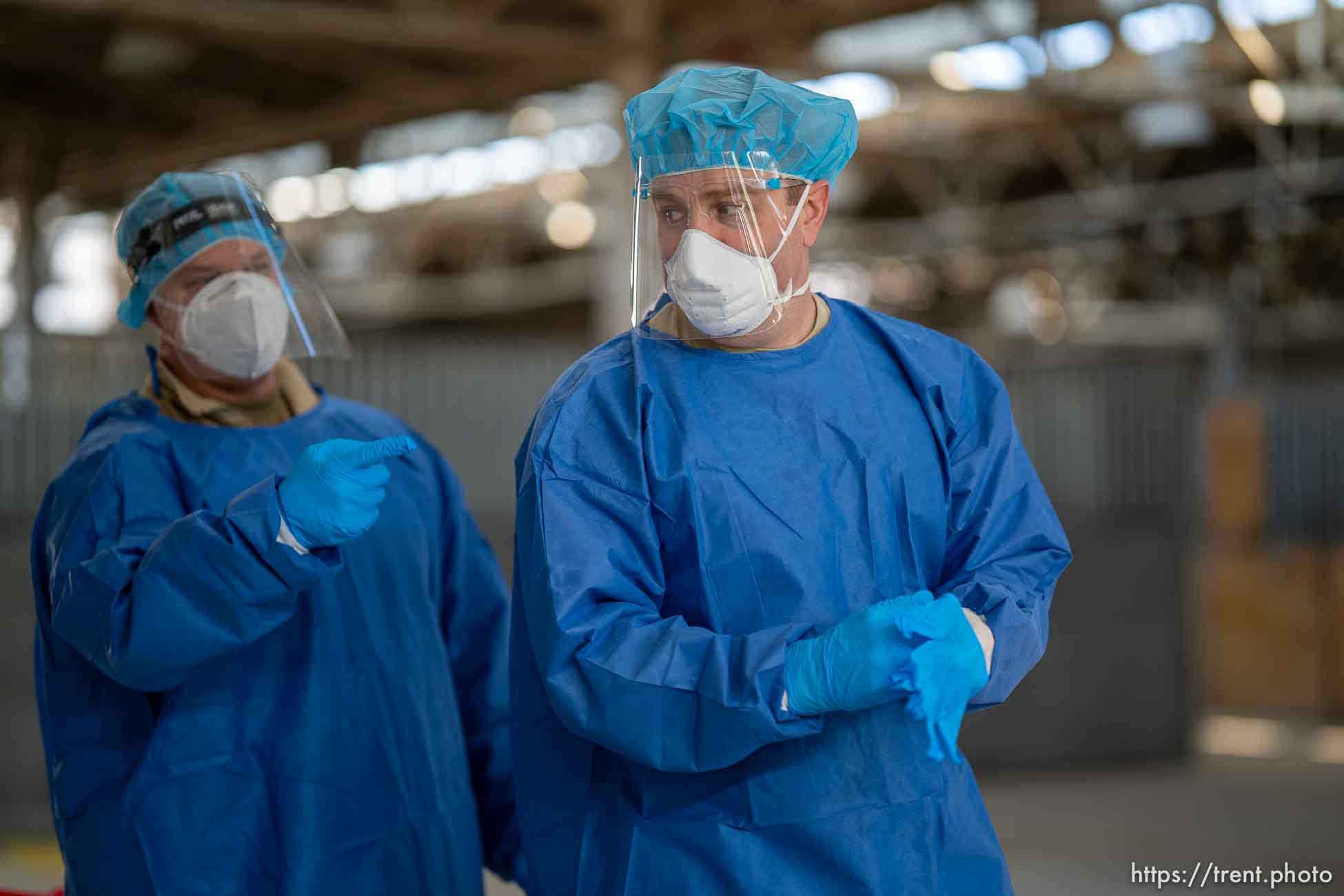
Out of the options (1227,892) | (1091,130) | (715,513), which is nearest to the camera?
(715,513)

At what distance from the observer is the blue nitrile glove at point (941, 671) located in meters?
1.53

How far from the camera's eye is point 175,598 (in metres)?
2.01

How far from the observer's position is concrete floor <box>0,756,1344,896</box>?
521 centimetres

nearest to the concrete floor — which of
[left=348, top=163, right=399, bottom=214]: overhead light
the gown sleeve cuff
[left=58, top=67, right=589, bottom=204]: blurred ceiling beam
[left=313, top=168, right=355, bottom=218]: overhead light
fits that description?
the gown sleeve cuff

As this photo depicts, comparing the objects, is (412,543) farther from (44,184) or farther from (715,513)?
(44,184)

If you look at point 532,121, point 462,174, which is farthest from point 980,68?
point 462,174

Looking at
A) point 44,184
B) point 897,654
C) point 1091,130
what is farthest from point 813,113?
point 44,184

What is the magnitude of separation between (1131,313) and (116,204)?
11.1 m

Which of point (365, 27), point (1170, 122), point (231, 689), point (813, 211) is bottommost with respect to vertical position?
point (231, 689)

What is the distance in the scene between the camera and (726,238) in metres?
1.79

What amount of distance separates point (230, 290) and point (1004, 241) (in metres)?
11.0

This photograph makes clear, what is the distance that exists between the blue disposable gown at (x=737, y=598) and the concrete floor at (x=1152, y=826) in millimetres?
3494

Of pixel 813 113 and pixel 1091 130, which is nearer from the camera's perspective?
pixel 813 113

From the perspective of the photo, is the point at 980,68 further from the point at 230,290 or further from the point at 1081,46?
the point at 230,290
